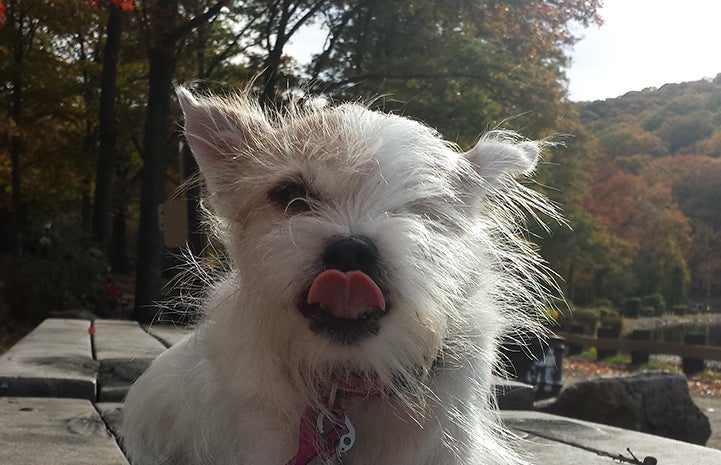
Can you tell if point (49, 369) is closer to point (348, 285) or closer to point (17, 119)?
point (348, 285)

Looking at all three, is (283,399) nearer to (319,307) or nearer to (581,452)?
(319,307)

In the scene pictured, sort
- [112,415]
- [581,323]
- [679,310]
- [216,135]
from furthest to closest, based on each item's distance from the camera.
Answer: [679,310] → [581,323] → [112,415] → [216,135]

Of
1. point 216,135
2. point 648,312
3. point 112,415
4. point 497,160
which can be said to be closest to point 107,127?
point 112,415

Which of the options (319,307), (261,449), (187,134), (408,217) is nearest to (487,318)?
(408,217)

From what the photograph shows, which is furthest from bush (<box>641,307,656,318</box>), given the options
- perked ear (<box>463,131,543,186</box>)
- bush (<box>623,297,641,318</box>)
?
perked ear (<box>463,131,543,186</box>)

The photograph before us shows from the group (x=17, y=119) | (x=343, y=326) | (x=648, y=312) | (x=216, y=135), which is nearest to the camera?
(x=343, y=326)

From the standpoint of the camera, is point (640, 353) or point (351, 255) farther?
point (640, 353)

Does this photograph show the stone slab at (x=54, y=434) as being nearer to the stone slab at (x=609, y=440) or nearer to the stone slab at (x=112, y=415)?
the stone slab at (x=112, y=415)

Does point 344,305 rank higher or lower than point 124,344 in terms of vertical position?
higher
